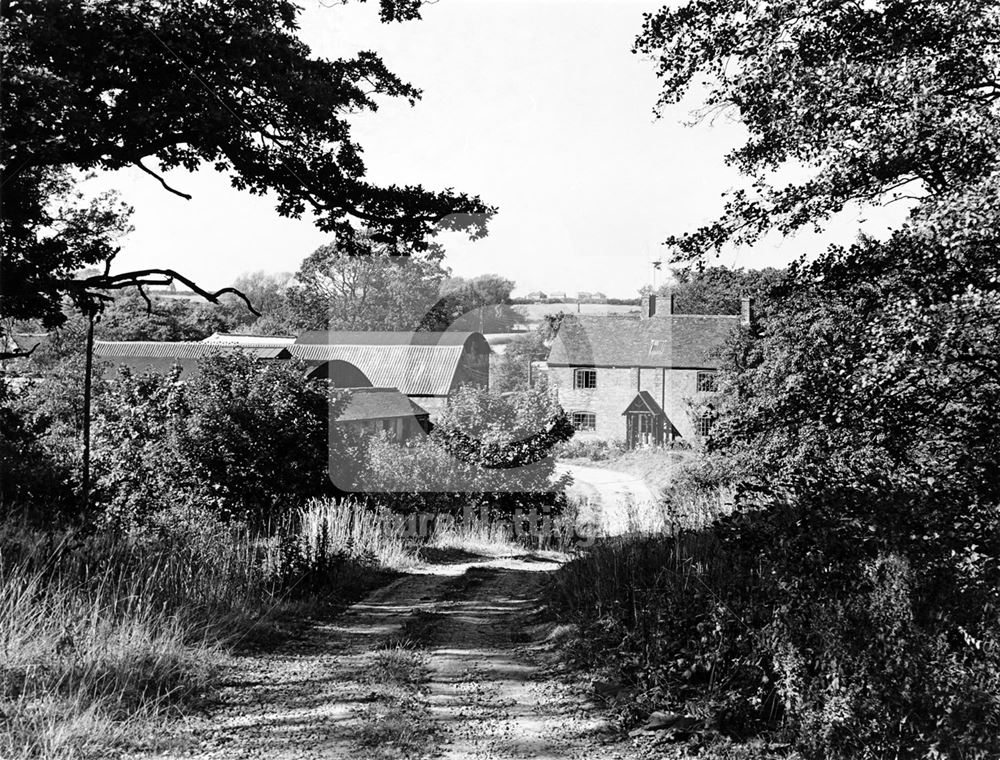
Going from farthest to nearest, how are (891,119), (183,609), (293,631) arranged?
(293,631), (183,609), (891,119)

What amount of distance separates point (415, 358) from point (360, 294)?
50.4ft

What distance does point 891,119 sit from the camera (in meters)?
5.85

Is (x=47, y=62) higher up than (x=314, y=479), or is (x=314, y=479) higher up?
(x=47, y=62)

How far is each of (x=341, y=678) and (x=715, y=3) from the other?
7134 millimetres

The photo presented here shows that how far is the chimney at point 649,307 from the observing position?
53594mm

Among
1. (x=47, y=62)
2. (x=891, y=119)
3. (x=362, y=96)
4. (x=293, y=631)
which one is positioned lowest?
(x=293, y=631)

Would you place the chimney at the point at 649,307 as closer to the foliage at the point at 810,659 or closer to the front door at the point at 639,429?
the front door at the point at 639,429

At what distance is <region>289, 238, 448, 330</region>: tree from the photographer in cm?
5412

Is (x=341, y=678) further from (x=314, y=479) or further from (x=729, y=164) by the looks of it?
(x=314, y=479)

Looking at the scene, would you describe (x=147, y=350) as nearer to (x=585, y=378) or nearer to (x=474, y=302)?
(x=474, y=302)

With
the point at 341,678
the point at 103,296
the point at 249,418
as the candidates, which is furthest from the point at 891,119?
the point at 249,418

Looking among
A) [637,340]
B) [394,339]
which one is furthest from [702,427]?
[394,339]

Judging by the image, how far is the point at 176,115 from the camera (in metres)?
9.59

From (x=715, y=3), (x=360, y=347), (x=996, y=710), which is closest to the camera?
(x=996, y=710)
